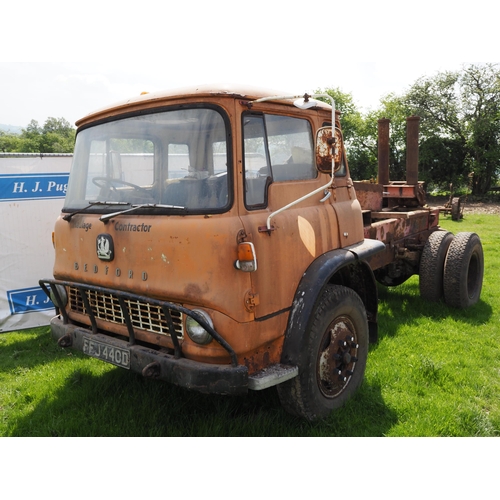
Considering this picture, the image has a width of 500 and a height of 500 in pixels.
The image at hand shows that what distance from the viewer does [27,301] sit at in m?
6.16

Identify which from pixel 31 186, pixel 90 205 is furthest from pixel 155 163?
pixel 31 186

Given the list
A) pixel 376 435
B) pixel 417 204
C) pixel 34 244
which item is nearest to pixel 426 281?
pixel 417 204

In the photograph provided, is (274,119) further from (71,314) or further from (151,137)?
(71,314)

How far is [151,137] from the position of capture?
10.5 ft

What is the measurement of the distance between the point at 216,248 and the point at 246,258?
0.61 feet

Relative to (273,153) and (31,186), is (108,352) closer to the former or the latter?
(273,153)

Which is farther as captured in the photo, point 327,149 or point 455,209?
point 455,209

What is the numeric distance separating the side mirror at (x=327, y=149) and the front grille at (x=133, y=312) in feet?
4.38

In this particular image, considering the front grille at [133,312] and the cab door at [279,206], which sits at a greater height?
the cab door at [279,206]

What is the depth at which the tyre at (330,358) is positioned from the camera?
318 centimetres

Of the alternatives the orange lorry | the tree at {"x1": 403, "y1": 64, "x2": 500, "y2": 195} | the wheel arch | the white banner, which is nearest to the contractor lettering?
the orange lorry

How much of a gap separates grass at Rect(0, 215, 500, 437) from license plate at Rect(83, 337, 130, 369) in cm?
58

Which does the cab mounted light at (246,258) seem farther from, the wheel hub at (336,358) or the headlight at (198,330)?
the wheel hub at (336,358)

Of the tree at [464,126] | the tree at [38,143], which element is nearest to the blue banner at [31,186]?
the tree at [464,126]
